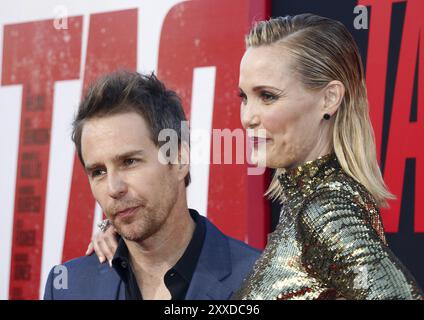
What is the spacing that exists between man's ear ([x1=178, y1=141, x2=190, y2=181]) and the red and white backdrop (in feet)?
3.89

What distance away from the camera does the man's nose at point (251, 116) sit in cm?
208

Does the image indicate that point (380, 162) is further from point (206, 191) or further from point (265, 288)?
point (265, 288)

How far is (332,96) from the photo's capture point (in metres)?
2.05

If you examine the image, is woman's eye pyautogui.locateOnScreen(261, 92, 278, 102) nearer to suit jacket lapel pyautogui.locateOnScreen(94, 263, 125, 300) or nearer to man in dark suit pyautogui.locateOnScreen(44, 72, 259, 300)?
man in dark suit pyautogui.locateOnScreen(44, 72, 259, 300)

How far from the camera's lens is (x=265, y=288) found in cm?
197

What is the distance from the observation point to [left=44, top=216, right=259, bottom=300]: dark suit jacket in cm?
266

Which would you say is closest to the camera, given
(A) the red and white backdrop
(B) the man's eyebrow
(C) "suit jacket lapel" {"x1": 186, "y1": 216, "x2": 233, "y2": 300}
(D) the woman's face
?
(D) the woman's face

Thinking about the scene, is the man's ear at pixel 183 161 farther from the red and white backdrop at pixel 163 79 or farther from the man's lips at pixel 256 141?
the red and white backdrop at pixel 163 79

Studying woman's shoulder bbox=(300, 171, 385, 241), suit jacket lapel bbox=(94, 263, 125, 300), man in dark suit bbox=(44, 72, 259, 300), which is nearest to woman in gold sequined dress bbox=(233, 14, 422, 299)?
woman's shoulder bbox=(300, 171, 385, 241)

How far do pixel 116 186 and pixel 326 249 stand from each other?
106cm

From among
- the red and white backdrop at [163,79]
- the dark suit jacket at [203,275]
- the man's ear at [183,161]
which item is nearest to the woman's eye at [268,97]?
the dark suit jacket at [203,275]
